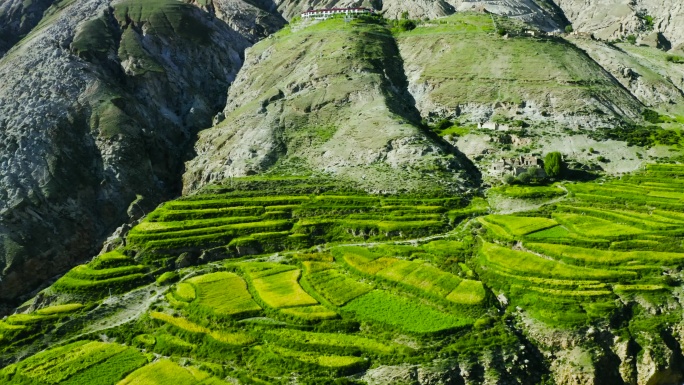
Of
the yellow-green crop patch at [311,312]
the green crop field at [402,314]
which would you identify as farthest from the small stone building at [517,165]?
the yellow-green crop patch at [311,312]

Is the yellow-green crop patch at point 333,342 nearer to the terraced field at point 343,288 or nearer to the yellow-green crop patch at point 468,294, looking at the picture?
the terraced field at point 343,288

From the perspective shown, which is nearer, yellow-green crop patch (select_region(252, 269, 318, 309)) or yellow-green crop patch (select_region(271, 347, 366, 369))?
yellow-green crop patch (select_region(271, 347, 366, 369))

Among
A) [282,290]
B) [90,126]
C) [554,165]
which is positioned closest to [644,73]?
[554,165]

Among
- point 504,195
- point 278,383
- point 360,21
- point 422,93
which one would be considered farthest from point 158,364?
point 360,21

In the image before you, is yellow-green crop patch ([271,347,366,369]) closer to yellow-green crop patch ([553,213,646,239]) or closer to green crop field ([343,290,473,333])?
green crop field ([343,290,473,333])

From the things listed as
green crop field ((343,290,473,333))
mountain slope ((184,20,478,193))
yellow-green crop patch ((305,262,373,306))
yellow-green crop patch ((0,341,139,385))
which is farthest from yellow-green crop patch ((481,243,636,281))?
yellow-green crop patch ((0,341,139,385))
